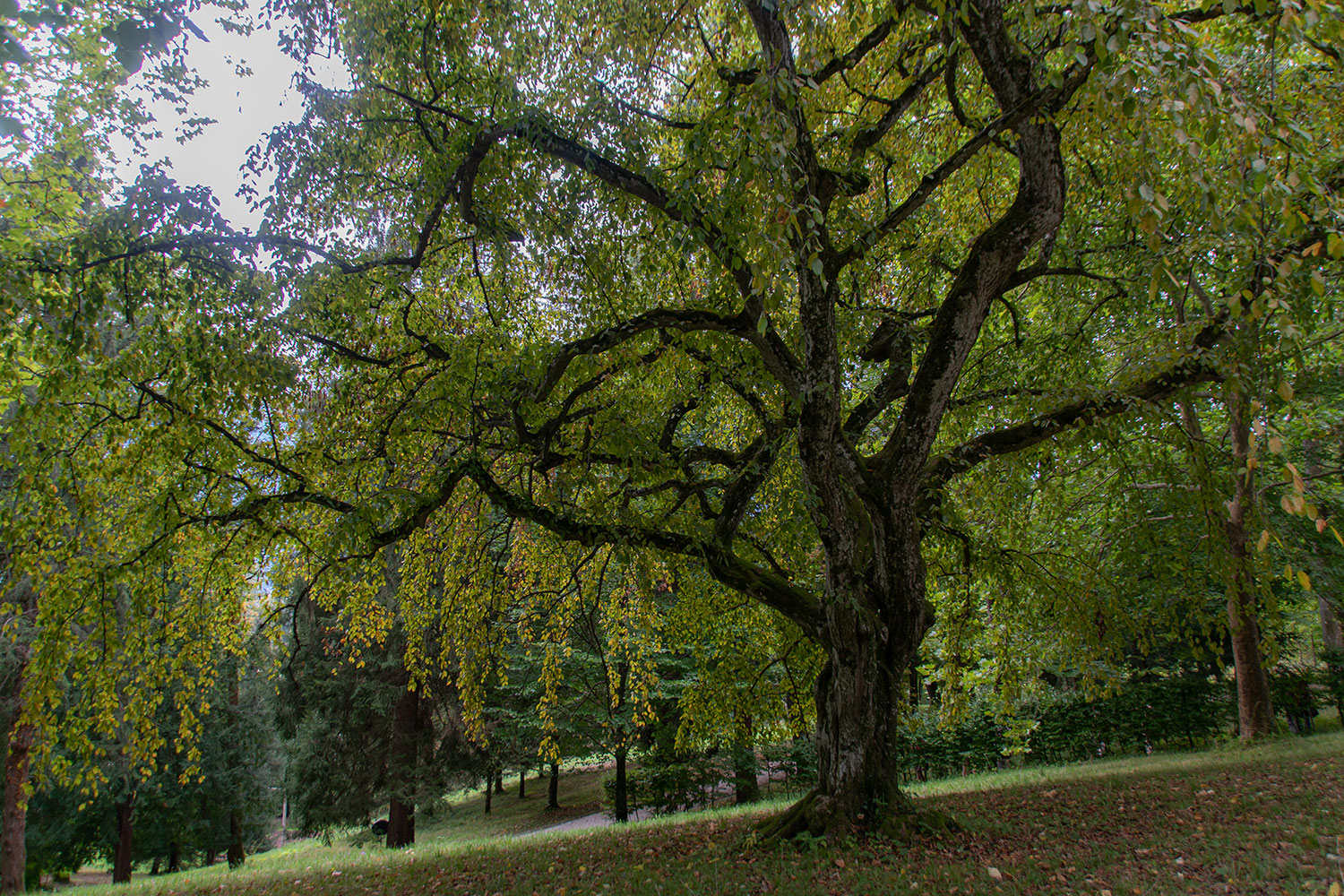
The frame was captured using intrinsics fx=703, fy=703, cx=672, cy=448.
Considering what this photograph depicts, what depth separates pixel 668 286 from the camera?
292 inches

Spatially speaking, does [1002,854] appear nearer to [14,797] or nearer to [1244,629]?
[1244,629]

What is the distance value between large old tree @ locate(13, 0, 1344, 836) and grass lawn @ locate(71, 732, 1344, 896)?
0.94m

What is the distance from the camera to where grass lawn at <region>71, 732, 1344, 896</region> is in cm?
432

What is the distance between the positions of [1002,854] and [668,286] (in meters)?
5.75

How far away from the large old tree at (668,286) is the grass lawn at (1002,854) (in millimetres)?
943

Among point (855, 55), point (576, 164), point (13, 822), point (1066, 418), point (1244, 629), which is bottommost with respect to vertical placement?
point (13, 822)

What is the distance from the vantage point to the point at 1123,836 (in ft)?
17.6

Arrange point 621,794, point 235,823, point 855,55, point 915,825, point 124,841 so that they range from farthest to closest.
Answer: point 235,823
point 124,841
point 621,794
point 855,55
point 915,825

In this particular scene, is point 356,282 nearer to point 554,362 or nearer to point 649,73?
point 554,362

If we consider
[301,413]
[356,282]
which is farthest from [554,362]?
[301,413]

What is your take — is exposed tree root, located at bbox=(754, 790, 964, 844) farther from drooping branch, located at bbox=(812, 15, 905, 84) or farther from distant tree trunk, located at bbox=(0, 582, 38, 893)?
distant tree trunk, located at bbox=(0, 582, 38, 893)

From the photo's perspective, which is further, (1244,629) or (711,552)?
(1244,629)

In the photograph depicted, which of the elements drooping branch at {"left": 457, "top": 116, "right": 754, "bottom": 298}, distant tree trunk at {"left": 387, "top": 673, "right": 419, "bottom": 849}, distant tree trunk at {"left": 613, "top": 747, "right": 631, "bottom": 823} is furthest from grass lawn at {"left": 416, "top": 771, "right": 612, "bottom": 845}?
drooping branch at {"left": 457, "top": 116, "right": 754, "bottom": 298}

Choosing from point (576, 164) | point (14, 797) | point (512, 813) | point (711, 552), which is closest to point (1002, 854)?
point (711, 552)
